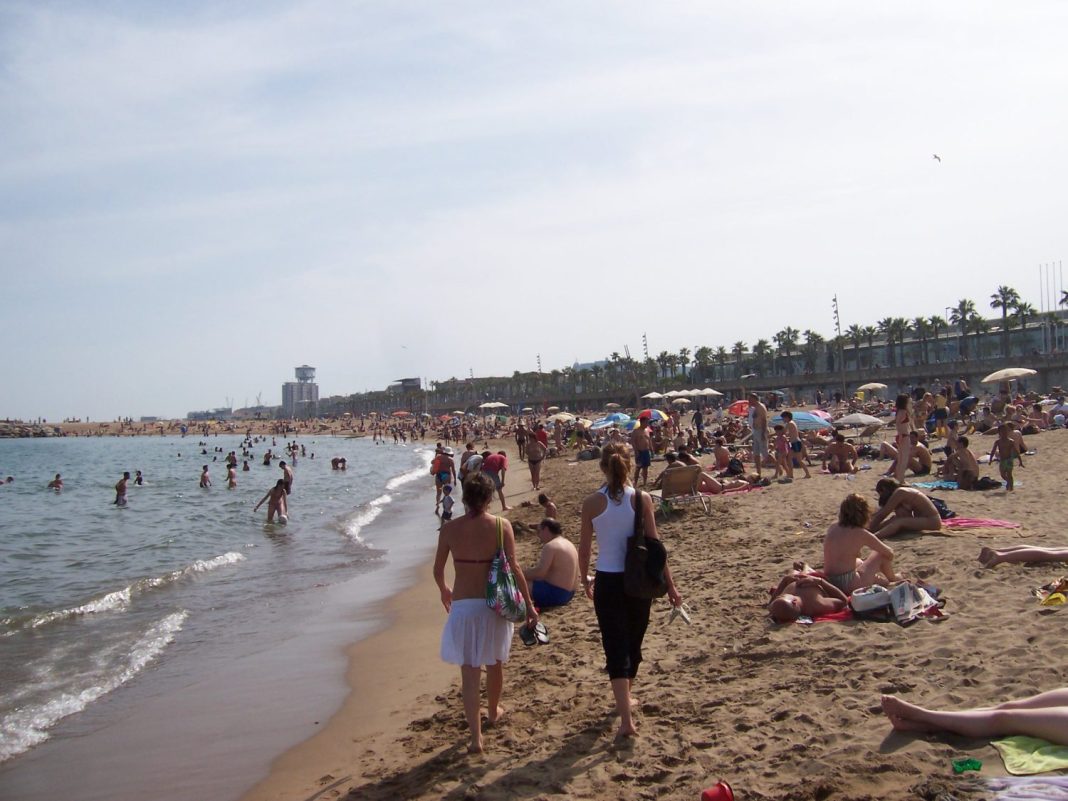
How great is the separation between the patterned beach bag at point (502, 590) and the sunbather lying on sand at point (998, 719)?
179 centimetres

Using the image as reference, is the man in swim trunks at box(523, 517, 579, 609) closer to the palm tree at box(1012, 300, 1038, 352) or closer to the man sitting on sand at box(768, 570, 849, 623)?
the man sitting on sand at box(768, 570, 849, 623)

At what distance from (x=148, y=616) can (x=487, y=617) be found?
722 centimetres

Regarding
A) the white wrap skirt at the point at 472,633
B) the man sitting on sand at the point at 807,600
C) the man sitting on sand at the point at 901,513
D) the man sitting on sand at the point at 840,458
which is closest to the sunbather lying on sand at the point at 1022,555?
the man sitting on sand at the point at 807,600

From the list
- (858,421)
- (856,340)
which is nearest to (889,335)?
(856,340)

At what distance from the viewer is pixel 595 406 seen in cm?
9719

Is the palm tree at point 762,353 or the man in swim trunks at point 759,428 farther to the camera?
the palm tree at point 762,353

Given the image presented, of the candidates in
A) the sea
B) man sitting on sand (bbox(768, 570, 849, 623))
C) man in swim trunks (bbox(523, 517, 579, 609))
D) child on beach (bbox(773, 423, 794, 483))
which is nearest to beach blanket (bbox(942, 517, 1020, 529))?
man sitting on sand (bbox(768, 570, 849, 623))

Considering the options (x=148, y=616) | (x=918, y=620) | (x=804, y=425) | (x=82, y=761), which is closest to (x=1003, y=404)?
(x=804, y=425)

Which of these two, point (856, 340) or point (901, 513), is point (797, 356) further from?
point (901, 513)

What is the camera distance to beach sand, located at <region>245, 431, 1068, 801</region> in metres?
3.79

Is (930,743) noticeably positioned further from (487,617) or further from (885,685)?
(487,617)

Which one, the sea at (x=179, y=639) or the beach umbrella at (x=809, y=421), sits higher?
the beach umbrella at (x=809, y=421)

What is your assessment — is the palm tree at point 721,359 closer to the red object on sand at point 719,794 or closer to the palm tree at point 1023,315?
the palm tree at point 1023,315

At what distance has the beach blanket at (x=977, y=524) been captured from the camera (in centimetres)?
790
